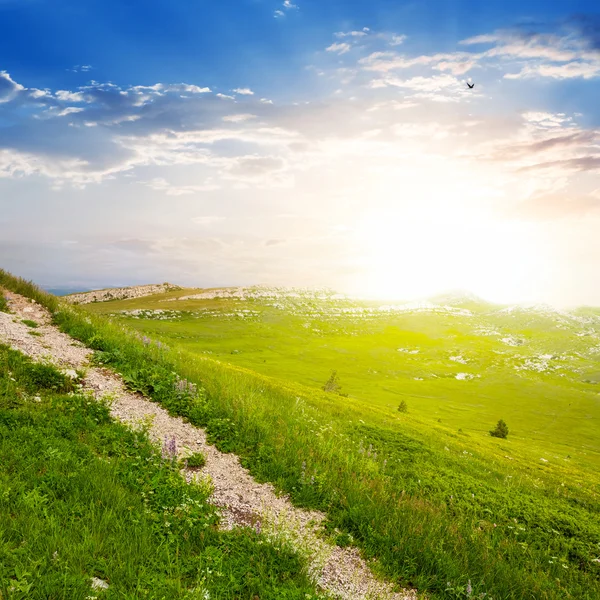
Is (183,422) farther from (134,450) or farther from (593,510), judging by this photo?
(593,510)

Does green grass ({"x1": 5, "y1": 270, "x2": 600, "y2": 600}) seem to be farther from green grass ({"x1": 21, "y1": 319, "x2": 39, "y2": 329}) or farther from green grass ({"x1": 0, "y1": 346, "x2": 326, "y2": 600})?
green grass ({"x1": 0, "y1": 346, "x2": 326, "y2": 600})

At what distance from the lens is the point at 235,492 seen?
9.52 metres

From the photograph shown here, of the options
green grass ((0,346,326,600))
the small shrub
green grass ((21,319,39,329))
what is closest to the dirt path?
the small shrub

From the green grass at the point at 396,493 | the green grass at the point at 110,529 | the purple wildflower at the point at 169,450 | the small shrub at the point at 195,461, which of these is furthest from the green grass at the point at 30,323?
the small shrub at the point at 195,461

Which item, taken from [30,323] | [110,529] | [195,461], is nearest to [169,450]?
[195,461]

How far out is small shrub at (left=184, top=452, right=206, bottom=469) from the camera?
10320mm

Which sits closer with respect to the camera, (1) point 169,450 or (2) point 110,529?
(2) point 110,529

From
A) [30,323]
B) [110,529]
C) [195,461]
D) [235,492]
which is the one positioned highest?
[30,323]

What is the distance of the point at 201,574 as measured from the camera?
21.7 feet

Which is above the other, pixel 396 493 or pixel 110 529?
pixel 110 529

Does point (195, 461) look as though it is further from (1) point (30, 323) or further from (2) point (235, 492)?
(1) point (30, 323)

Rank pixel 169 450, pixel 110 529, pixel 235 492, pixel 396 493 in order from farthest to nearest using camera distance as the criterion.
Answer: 1. pixel 396 493
2. pixel 169 450
3. pixel 235 492
4. pixel 110 529

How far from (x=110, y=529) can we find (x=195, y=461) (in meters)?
3.53

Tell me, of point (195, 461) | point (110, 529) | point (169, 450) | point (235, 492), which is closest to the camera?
point (110, 529)
